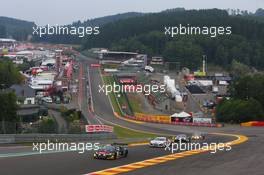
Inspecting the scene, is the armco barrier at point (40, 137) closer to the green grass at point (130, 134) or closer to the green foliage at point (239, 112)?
the green grass at point (130, 134)

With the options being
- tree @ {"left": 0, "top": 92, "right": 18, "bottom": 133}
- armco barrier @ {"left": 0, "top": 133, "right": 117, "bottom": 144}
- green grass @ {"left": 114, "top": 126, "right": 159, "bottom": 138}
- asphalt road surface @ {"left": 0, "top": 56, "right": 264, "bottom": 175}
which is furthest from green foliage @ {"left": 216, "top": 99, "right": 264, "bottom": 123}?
asphalt road surface @ {"left": 0, "top": 56, "right": 264, "bottom": 175}

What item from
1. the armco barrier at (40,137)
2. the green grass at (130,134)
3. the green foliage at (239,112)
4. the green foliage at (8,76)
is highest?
the green foliage at (8,76)

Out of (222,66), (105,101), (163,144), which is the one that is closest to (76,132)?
(163,144)

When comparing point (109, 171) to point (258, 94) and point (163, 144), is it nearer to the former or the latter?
point (163, 144)

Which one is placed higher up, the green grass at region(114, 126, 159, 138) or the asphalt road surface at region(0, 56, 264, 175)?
the asphalt road surface at region(0, 56, 264, 175)

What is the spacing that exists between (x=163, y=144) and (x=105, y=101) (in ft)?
215

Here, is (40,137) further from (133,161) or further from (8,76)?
(8,76)

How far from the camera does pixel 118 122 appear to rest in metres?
82.6

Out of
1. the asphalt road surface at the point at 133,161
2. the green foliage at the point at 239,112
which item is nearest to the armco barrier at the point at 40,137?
the asphalt road surface at the point at 133,161

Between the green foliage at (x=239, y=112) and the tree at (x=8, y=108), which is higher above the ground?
the tree at (x=8, y=108)

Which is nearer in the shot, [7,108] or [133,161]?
[133,161]

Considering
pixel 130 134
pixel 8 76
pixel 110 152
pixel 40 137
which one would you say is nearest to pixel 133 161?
pixel 110 152

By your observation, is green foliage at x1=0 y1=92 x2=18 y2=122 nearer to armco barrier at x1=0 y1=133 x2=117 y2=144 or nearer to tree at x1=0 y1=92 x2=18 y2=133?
tree at x1=0 y1=92 x2=18 y2=133

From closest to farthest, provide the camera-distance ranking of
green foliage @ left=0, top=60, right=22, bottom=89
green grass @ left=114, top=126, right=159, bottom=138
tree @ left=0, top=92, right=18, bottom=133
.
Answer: tree @ left=0, top=92, right=18, bottom=133, green grass @ left=114, top=126, right=159, bottom=138, green foliage @ left=0, top=60, right=22, bottom=89
